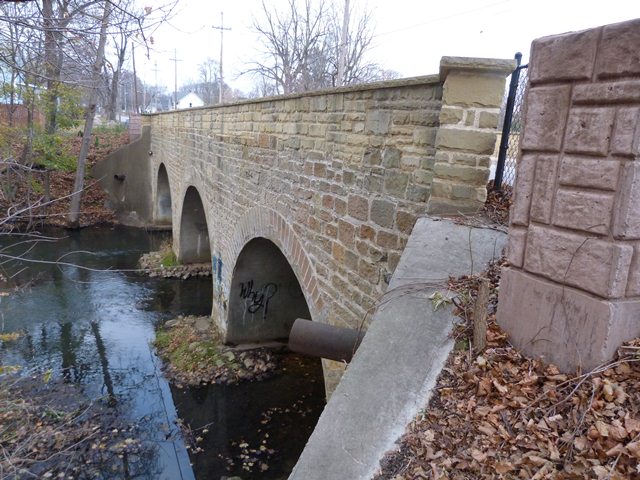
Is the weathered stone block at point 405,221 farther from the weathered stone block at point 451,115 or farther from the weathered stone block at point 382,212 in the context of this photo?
the weathered stone block at point 451,115

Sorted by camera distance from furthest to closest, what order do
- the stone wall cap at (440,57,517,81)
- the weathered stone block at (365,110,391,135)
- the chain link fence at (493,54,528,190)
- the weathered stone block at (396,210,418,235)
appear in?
1. the weathered stone block at (365,110,391,135)
2. the chain link fence at (493,54,528,190)
3. the weathered stone block at (396,210,418,235)
4. the stone wall cap at (440,57,517,81)

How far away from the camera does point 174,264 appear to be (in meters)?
14.7

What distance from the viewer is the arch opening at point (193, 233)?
44.1ft

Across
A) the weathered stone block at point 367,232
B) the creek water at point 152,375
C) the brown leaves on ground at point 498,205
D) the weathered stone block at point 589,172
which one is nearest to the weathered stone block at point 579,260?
the weathered stone block at point 589,172

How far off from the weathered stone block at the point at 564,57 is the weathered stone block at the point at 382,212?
68.2 inches

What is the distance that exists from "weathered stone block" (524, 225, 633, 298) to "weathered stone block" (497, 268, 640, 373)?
1.6 inches

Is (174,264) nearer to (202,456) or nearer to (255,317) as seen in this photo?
(255,317)

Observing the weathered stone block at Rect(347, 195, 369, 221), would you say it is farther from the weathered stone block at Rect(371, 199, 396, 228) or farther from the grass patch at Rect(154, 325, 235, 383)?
the grass patch at Rect(154, 325, 235, 383)

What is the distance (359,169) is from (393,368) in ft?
7.14

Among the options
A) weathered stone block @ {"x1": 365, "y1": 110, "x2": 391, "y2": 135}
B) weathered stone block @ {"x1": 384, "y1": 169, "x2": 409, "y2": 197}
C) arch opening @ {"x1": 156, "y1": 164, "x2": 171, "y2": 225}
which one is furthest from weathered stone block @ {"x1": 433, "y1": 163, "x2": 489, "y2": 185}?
arch opening @ {"x1": 156, "y1": 164, "x2": 171, "y2": 225}

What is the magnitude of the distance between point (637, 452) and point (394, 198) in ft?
7.62

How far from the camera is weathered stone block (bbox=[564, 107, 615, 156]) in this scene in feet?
5.32

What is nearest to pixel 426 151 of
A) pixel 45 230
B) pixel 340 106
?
pixel 340 106

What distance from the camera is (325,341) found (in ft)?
10.6
